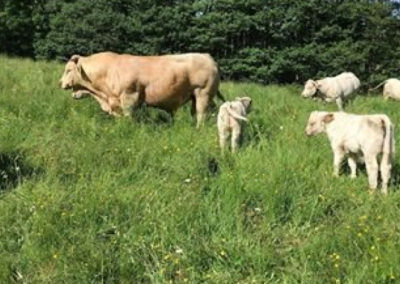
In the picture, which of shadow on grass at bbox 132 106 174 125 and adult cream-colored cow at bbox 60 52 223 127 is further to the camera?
adult cream-colored cow at bbox 60 52 223 127

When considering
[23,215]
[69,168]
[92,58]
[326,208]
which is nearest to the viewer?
[23,215]

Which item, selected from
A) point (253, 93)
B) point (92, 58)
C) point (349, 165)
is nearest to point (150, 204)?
point (349, 165)

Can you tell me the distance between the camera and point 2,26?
51.7m

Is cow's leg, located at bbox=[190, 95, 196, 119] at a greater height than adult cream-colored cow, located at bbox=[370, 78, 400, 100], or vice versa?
cow's leg, located at bbox=[190, 95, 196, 119]

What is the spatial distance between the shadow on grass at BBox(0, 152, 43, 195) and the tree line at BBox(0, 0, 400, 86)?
4108cm

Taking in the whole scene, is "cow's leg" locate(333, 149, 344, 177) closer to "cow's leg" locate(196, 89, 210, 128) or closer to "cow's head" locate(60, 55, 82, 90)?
"cow's leg" locate(196, 89, 210, 128)

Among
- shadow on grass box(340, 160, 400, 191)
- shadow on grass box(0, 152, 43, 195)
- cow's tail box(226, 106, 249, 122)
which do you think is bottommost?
shadow on grass box(340, 160, 400, 191)

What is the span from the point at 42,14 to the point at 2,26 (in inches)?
140

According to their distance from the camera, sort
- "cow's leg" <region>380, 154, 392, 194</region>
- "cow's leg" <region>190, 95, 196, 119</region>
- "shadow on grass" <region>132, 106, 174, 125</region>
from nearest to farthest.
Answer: "cow's leg" <region>380, 154, 392, 194</region>, "shadow on grass" <region>132, 106, 174, 125</region>, "cow's leg" <region>190, 95, 196, 119</region>

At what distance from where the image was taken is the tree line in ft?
167

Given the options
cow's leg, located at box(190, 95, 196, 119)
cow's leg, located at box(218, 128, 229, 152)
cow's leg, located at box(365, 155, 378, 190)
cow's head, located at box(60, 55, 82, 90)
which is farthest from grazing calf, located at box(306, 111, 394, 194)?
cow's head, located at box(60, 55, 82, 90)

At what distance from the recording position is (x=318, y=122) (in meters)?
9.55

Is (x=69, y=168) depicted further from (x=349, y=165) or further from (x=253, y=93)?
(x=253, y=93)

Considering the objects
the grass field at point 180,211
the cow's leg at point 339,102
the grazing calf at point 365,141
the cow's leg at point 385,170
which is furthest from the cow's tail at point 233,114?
the cow's leg at point 339,102
